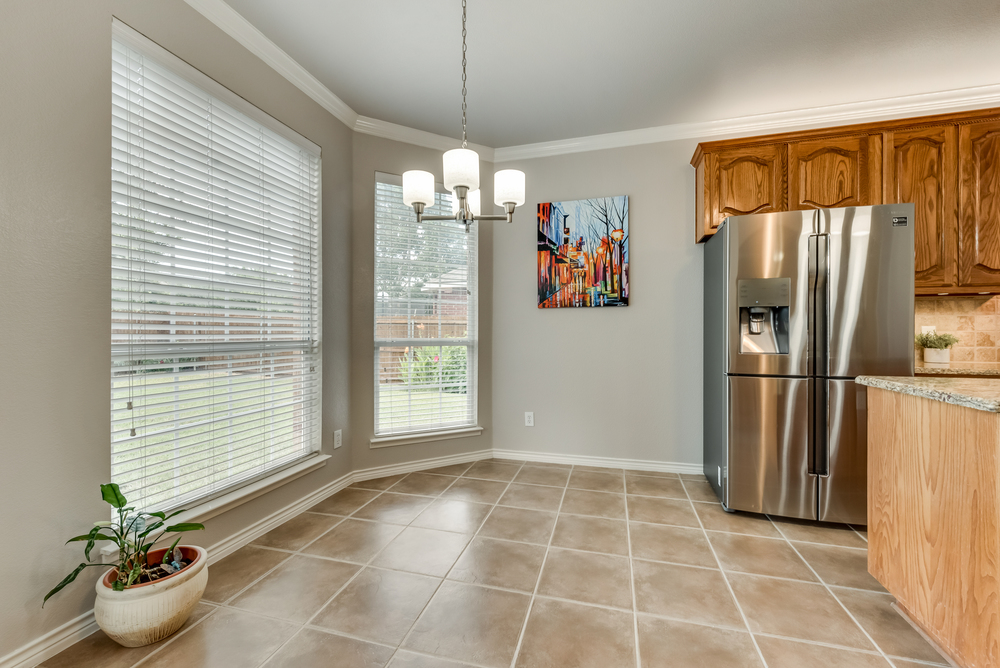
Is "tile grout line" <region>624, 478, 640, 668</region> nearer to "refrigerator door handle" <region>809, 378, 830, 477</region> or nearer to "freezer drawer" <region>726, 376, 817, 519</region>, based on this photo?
"freezer drawer" <region>726, 376, 817, 519</region>

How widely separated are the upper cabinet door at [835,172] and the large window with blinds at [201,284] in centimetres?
302

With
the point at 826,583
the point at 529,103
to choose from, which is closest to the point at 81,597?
the point at 826,583

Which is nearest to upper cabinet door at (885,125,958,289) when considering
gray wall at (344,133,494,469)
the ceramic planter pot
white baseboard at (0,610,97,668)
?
gray wall at (344,133,494,469)

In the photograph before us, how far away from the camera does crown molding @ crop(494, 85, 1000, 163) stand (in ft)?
8.74

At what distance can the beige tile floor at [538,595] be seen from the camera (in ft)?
4.69

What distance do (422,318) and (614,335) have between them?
1479mm

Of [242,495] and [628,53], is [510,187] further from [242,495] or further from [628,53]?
[242,495]

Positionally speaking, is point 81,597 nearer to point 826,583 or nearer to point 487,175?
point 826,583

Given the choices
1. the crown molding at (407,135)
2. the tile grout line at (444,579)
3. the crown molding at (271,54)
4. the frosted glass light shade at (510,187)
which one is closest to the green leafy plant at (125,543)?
the tile grout line at (444,579)

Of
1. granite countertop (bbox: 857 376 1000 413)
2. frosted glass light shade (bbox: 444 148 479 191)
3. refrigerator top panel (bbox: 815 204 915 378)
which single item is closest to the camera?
granite countertop (bbox: 857 376 1000 413)

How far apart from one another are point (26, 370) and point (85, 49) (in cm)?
112

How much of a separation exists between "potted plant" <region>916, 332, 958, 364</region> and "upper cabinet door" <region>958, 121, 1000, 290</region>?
35 centimetres

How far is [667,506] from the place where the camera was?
2623 mm

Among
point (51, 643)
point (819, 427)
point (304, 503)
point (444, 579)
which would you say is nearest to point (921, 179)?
point (819, 427)
